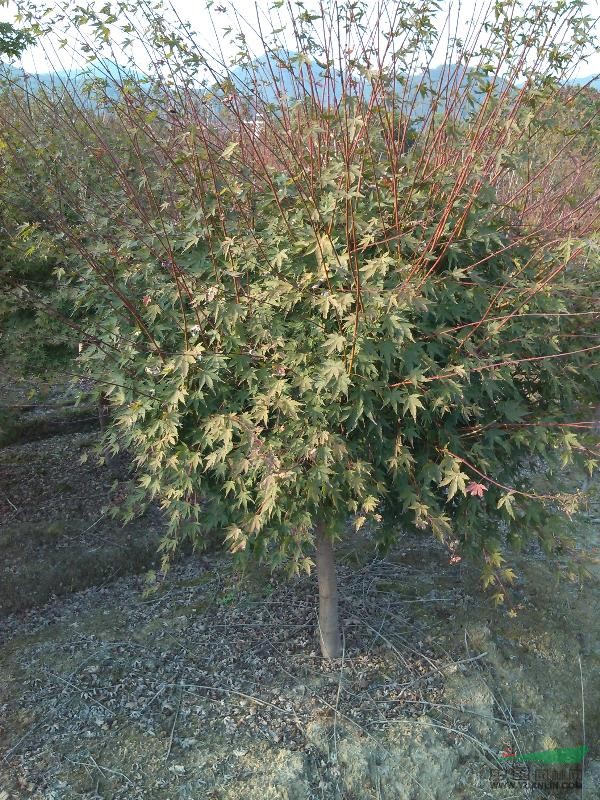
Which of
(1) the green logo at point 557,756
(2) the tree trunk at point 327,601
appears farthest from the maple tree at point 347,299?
(1) the green logo at point 557,756

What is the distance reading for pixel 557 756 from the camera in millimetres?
4297

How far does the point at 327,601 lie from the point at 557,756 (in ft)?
5.57

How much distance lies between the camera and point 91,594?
214 inches

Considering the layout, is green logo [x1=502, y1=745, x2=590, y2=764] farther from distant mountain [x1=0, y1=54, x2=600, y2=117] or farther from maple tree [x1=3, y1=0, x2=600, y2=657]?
distant mountain [x1=0, y1=54, x2=600, y2=117]

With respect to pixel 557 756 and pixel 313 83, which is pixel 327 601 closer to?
pixel 557 756

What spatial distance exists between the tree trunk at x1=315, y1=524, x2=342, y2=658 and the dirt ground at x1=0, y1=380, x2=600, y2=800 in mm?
111

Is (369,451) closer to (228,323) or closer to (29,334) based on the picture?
(228,323)

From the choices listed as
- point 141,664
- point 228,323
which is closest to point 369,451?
point 228,323

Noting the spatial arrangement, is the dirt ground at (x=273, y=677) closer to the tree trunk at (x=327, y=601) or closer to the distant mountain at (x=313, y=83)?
the tree trunk at (x=327, y=601)

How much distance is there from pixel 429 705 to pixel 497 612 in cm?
118

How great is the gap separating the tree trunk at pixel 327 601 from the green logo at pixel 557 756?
3.94 feet

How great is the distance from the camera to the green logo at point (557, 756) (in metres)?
4.18

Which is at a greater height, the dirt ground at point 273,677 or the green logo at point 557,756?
the dirt ground at point 273,677

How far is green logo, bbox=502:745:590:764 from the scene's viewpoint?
4.18m
